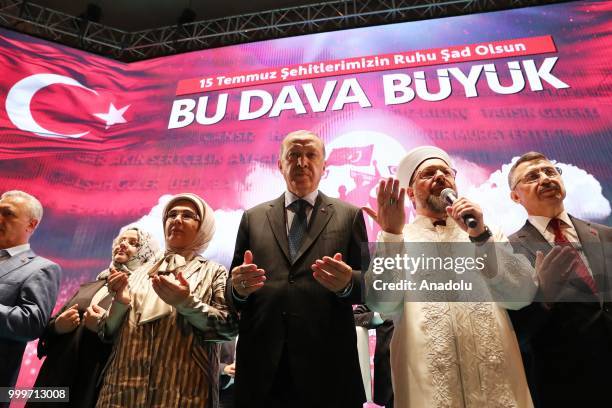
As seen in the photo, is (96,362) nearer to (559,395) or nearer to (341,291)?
(341,291)

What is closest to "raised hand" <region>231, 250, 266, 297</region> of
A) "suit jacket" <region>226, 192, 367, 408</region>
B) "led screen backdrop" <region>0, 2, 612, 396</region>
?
"suit jacket" <region>226, 192, 367, 408</region>

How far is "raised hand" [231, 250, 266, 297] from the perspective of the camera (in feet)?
5.42

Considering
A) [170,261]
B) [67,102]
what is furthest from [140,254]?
[67,102]

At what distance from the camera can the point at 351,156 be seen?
4.27m

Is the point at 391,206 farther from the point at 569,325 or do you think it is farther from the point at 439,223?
the point at 569,325

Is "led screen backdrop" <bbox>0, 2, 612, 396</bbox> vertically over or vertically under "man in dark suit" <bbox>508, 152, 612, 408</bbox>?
over

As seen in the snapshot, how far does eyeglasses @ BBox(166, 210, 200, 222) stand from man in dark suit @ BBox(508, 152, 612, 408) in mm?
1589

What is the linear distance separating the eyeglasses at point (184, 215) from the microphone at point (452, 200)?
4.19 ft

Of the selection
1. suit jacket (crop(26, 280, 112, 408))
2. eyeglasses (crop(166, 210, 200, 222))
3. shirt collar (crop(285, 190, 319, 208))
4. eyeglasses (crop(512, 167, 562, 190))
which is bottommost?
suit jacket (crop(26, 280, 112, 408))

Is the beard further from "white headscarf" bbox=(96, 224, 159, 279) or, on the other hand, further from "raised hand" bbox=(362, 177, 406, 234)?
"white headscarf" bbox=(96, 224, 159, 279)

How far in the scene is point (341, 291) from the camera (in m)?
1.71

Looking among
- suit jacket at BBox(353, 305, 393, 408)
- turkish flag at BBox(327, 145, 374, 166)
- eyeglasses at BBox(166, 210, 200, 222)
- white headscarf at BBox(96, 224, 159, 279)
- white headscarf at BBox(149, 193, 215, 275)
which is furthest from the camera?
turkish flag at BBox(327, 145, 374, 166)

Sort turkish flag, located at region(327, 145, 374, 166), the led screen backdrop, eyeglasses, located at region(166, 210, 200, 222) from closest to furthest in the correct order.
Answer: eyeglasses, located at region(166, 210, 200, 222) < the led screen backdrop < turkish flag, located at region(327, 145, 374, 166)

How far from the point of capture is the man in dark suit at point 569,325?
5.67ft
